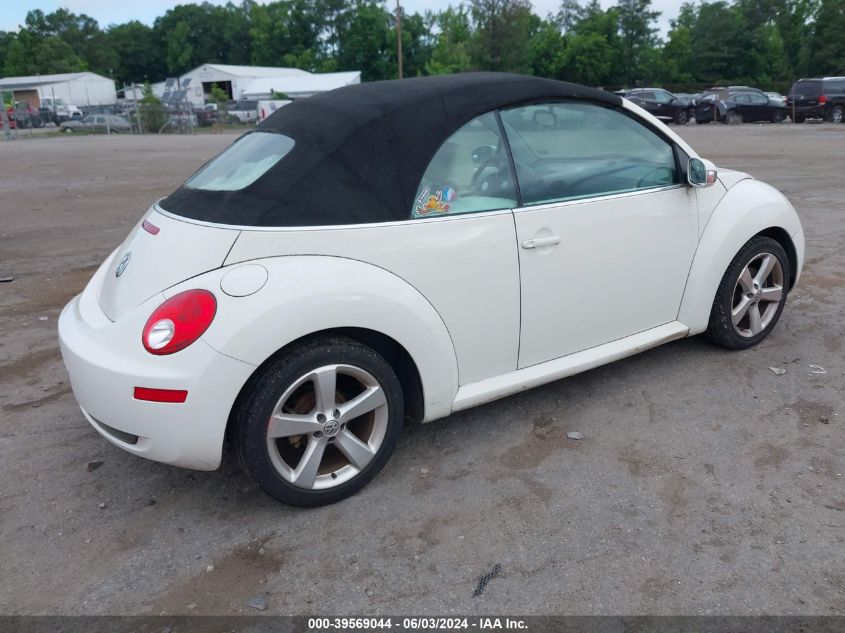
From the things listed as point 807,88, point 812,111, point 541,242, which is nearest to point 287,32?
point 807,88

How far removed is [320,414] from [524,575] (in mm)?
987

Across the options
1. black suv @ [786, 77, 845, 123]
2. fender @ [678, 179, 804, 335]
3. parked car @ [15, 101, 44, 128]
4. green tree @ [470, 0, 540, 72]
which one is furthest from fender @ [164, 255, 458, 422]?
green tree @ [470, 0, 540, 72]

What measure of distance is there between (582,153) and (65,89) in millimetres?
83467

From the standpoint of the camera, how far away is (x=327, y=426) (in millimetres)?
2826

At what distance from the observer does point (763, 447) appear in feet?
10.8

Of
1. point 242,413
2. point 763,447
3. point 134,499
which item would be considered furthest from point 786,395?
point 134,499

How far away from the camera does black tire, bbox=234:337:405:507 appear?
8.73ft

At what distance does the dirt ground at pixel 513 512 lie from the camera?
2.44m

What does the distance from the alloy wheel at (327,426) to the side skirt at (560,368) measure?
440 millimetres

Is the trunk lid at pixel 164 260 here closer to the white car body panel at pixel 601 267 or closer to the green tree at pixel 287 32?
the white car body panel at pixel 601 267

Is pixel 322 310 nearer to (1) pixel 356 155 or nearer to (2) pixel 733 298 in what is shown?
(1) pixel 356 155

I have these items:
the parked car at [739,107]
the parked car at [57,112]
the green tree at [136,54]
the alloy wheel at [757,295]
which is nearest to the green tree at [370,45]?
the parked car at [57,112]

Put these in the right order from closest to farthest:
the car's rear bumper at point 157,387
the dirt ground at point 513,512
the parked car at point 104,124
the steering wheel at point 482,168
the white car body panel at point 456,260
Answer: the dirt ground at point 513,512, the car's rear bumper at point 157,387, the white car body panel at point 456,260, the steering wheel at point 482,168, the parked car at point 104,124

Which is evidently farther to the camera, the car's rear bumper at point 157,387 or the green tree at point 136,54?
the green tree at point 136,54
